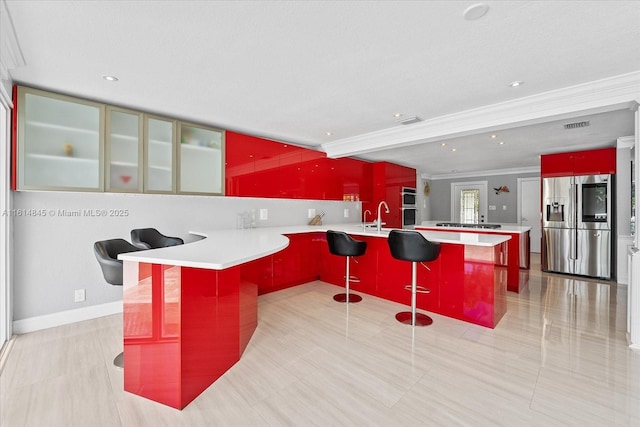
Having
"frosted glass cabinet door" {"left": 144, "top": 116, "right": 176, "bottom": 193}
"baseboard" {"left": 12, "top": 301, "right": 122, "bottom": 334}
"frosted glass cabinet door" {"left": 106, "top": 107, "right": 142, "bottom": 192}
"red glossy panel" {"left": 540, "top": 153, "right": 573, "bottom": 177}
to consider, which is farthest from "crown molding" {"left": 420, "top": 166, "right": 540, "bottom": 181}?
"baseboard" {"left": 12, "top": 301, "right": 122, "bottom": 334}

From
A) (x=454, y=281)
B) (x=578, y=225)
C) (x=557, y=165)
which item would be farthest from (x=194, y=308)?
(x=557, y=165)

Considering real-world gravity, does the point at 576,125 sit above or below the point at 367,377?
above

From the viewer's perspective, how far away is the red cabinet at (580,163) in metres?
4.64

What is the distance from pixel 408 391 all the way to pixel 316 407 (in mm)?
595

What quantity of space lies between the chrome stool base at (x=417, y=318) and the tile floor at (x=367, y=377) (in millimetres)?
88

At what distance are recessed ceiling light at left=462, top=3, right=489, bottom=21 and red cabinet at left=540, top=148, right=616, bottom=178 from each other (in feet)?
16.0

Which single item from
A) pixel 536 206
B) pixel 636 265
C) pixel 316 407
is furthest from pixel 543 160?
pixel 316 407

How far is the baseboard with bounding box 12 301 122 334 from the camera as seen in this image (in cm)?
254

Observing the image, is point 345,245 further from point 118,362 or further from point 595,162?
point 595,162

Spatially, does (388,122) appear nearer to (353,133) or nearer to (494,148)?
(353,133)

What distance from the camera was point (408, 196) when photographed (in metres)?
6.33

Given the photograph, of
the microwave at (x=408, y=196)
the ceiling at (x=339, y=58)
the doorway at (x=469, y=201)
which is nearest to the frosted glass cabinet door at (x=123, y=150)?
the ceiling at (x=339, y=58)

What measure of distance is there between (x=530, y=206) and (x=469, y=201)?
4.75 feet

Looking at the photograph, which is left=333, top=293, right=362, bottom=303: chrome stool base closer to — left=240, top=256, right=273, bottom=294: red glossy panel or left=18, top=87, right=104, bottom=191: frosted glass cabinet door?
left=240, top=256, right=273, bottom=294: red glossy panel
